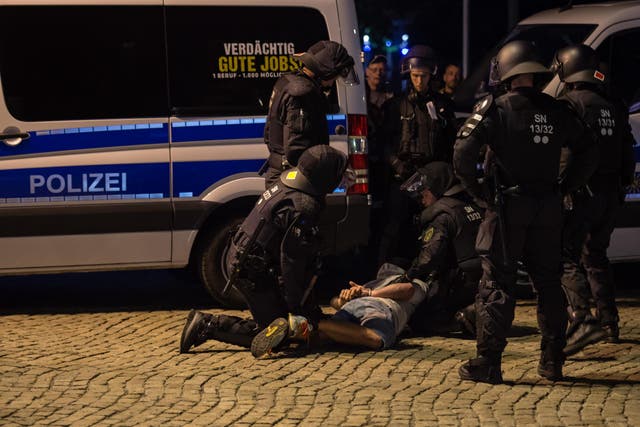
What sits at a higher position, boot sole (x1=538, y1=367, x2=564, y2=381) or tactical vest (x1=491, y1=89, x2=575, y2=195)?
tactical vest (x1=491, y1=89, x2=575, y2=195)

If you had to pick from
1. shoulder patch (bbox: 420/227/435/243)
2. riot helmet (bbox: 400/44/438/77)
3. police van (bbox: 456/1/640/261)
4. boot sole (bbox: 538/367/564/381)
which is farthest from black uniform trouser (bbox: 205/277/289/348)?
police van (bbox: 456/1/640/261)

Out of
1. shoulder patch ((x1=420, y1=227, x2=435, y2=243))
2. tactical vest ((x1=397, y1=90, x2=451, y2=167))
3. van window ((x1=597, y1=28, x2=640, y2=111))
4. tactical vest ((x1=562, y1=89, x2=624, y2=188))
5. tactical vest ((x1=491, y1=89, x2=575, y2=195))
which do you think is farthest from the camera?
van window ((x1=597, y1=28, x2=640, y2=111))

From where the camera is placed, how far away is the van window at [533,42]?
10.7 meters

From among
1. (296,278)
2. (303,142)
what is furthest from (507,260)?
(303,142)

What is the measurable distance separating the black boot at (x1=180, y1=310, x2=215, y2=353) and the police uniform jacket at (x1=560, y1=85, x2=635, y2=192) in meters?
2.49

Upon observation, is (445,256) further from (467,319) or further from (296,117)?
(296,117)

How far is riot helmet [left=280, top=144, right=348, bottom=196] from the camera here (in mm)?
8406

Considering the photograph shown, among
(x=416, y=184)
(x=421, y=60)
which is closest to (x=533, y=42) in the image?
(x=421, y=60)

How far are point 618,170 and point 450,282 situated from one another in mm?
1278

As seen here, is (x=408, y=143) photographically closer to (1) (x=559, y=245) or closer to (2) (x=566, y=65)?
(2) (x=566, y=65)

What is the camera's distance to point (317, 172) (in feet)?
27.6

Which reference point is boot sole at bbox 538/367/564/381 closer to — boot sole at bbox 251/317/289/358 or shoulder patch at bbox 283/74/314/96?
boot sole at bbox 251/317/289/358

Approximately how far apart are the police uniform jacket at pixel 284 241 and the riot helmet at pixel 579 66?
172 cm

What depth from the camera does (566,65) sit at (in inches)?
344
